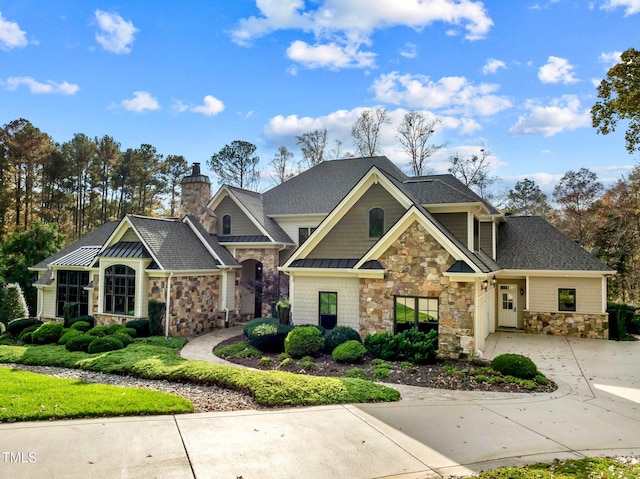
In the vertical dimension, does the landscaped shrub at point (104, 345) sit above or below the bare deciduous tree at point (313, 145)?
below

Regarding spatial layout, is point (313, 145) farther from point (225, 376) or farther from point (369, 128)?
point (225, 376)

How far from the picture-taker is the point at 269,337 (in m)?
14.2

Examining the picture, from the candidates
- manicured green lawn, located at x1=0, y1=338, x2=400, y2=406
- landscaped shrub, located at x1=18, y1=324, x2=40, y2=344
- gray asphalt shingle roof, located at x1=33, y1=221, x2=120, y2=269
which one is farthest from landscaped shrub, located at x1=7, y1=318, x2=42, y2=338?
manicured green lawn, located at x1=0, y1=338, x2=400, y2=406

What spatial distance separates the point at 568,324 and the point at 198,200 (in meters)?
19.3

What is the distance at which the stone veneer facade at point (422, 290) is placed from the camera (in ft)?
42.2

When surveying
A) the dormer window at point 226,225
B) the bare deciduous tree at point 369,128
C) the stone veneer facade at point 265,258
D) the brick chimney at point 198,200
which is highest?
the bare deciduous tree at point 369,128

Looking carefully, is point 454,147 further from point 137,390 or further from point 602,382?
point 137,390

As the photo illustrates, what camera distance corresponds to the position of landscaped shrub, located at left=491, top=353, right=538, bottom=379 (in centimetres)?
1088

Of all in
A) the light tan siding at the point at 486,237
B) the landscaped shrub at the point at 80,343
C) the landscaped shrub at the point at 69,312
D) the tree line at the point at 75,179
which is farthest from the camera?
the tree line at the point at 75,179

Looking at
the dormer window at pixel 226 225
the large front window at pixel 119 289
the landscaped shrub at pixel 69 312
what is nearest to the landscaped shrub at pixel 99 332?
the large front window at pixel 119 289

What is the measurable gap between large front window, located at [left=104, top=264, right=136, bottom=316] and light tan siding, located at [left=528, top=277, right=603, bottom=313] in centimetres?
1829

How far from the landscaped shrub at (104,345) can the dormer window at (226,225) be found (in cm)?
889

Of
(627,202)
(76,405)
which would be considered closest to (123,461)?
(76,405)

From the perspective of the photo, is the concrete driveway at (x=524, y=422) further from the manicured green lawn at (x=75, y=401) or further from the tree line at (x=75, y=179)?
the tree line at (x=75, y=179)
